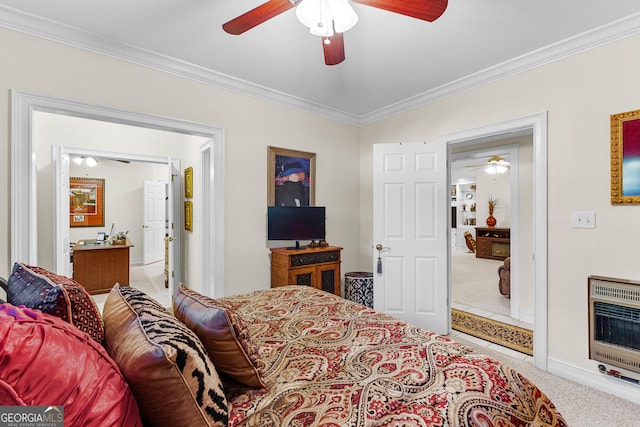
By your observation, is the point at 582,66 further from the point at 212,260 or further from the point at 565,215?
the point at 212,260

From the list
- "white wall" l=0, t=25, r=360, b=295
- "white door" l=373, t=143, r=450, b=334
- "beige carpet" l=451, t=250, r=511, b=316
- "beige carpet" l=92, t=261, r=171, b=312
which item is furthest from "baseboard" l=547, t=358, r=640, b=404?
"beige carpet" l=92, t=261, r=171, b=312

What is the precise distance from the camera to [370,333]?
1.51 m

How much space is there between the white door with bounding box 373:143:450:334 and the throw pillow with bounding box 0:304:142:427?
298 centimetres

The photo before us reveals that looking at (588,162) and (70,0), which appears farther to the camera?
(588,162)

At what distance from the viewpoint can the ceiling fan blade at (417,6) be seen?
142 centimetres

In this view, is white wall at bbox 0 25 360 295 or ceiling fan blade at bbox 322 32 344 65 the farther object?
white wall at bbox 0 25 360 295

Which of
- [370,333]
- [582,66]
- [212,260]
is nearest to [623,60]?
[582,66]

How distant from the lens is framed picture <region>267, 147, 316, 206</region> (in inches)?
137

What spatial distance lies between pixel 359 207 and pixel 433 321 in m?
1.80

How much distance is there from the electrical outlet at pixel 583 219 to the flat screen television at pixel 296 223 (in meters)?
2.37

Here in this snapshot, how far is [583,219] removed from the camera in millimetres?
2338

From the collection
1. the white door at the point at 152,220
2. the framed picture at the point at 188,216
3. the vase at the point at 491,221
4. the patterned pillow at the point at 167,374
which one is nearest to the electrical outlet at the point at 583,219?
the patterned pillow at the point at 167,374

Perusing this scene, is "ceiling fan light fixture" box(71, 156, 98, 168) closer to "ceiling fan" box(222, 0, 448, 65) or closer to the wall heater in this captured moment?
"ceiling fan" box(222, 0, 448, 65)

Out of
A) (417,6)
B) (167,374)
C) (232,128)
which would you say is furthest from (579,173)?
(232,128)
